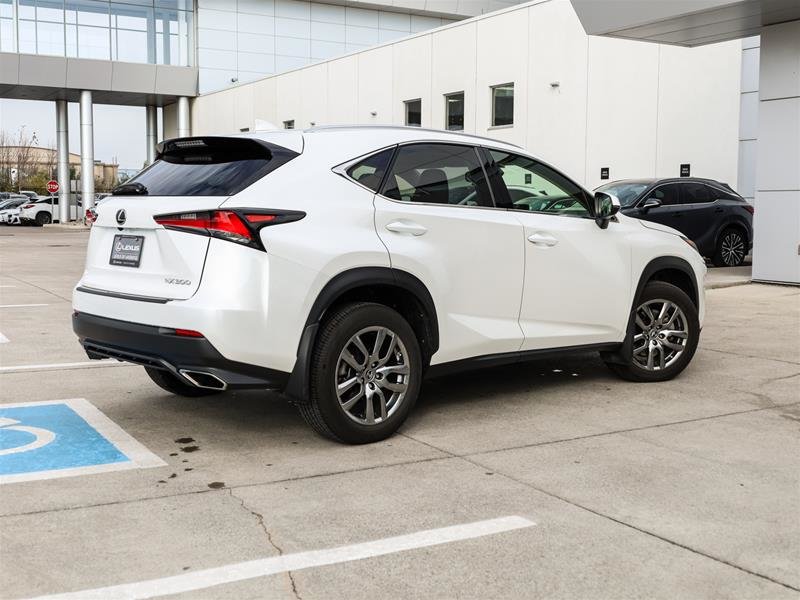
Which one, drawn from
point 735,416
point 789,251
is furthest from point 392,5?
point 735,416

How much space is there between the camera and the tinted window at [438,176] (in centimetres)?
552

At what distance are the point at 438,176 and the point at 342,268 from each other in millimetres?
1083

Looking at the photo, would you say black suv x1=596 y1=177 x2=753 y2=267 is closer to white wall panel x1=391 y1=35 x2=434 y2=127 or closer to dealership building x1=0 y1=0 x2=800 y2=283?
dealership building x1=0 y1=0 x2=800 y2=283

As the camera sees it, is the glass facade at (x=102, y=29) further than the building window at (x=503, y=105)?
Yes

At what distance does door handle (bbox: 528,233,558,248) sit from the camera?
239 inches

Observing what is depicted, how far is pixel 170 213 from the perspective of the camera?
4957 mm

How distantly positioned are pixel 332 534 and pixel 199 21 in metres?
44.3

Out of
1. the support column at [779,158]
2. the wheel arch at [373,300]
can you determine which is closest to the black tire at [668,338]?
the wheel arch at [373,300]

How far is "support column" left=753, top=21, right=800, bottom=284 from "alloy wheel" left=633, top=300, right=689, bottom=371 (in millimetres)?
7744

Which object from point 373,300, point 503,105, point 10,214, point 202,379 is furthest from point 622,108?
point 10,214

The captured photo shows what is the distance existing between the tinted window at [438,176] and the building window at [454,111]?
2101 cm

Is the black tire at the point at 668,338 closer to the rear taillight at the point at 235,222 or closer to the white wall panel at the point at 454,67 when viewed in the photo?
the rear taillight at the point at 235,222

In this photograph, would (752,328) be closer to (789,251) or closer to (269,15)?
(789,251)

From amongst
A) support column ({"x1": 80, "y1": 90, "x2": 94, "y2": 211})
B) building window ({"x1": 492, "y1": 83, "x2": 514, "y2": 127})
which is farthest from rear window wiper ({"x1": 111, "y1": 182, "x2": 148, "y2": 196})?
support column ({"x1": 80, "y1": 90, "x2": 94, "y2": 211})
